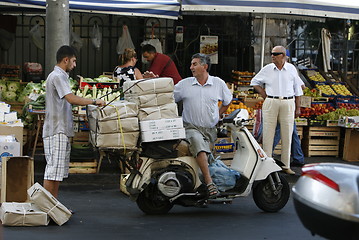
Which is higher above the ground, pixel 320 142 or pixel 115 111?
pixel 115 111

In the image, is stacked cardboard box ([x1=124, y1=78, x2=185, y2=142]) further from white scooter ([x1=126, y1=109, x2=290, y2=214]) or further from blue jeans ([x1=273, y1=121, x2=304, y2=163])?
blue jeans ([x1=273, y1=121, x2=304, y2=163])

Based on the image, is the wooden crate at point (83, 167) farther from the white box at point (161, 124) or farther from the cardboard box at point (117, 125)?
the white box at point (161, 124)

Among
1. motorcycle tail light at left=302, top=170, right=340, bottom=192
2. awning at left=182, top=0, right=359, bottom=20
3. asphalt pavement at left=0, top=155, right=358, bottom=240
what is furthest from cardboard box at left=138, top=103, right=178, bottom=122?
awning at left=182, top=0, right=359, bottom=20

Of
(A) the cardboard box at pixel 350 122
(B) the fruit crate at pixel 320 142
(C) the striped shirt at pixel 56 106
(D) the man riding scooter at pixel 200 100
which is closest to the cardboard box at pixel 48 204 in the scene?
(C) the striped shirt at pixel 56 106

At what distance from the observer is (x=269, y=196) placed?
8.94 meters

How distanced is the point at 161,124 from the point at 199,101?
0.77m

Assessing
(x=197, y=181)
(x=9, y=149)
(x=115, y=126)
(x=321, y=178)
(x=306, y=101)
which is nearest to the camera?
(x=321, y=178)

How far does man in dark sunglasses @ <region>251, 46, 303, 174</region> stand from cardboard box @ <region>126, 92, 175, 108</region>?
3.40 meters

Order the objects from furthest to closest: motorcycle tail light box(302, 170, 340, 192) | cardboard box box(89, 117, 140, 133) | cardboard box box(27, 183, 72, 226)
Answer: cardboard box box(89, 117, 140, 133) < cardboard box box(27, 183, 72, 226) < motorcycle tail light box(302, 170, 340, 192)

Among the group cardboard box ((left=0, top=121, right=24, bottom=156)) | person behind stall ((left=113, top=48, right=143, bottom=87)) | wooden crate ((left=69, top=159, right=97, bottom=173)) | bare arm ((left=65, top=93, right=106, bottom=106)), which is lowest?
wooden crate ((left=69, top=159, right=97, bottom=173))

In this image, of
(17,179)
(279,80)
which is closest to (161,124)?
(17,179)

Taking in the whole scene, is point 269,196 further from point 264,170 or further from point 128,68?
point 128,68

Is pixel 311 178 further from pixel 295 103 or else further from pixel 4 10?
pixel 4 10

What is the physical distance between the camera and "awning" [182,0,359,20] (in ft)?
40.2
